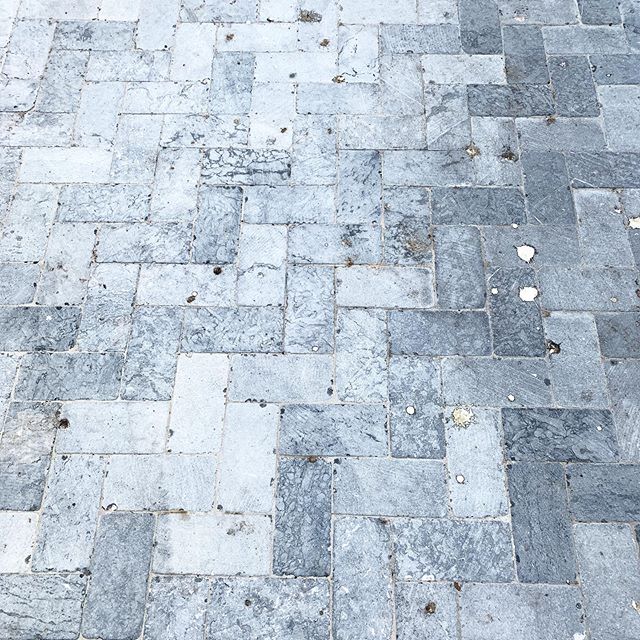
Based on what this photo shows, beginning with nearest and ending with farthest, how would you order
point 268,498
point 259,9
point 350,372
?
point 268,498 < point 350,372 < point 259,9

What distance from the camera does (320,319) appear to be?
3.51 metres

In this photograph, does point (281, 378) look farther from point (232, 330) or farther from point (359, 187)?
point (359, 187)

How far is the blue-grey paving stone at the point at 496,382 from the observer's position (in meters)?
3.31

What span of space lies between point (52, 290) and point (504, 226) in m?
2.60

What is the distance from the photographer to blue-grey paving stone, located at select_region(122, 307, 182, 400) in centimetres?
336

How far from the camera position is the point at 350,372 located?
3.38 meters

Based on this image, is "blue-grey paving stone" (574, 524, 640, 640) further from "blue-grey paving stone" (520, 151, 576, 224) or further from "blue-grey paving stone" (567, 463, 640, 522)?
"blue-grey paving stone" (520, 151, 576, 224)

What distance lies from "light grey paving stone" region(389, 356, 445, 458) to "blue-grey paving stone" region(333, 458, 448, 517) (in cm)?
7

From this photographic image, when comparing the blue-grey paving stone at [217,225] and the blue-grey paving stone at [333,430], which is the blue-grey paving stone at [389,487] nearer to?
the blue-grey paving stone at [333,430]

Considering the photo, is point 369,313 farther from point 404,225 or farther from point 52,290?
point 52,290

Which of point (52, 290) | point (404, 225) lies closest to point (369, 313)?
point (404, 225)

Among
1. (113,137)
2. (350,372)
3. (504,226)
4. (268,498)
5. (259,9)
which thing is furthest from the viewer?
(259,9)

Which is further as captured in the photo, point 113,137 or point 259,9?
point 259,9

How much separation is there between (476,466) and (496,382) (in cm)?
46
